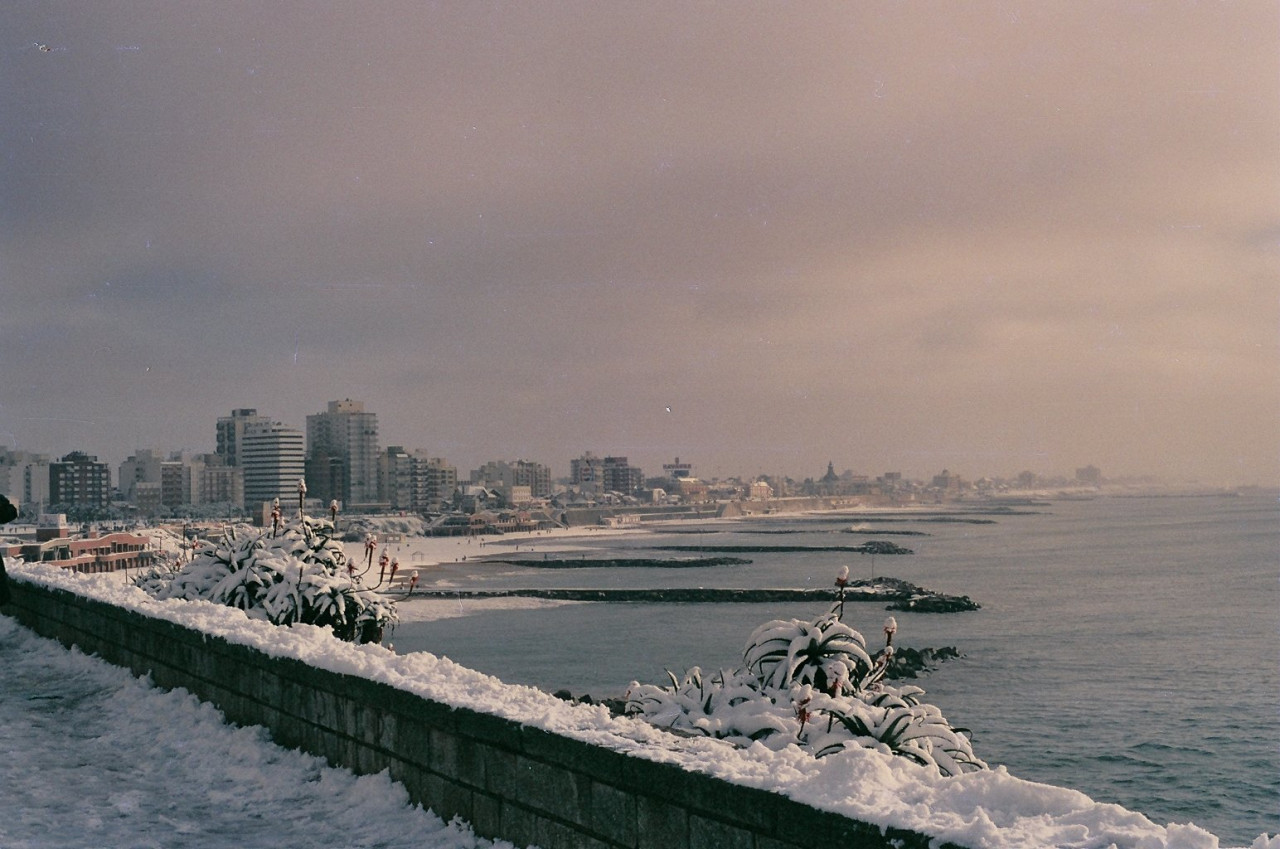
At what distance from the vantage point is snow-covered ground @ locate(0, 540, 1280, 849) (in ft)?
12.3

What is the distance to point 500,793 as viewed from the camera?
571 cm

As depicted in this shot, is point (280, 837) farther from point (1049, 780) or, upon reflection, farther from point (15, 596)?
point (1049, 780)

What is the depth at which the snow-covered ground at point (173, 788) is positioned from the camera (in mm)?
6195

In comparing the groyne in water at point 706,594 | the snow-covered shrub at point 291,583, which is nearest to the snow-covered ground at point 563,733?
the snow-covered shrub at point 291,583

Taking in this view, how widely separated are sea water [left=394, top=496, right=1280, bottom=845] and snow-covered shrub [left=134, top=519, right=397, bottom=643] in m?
19.3

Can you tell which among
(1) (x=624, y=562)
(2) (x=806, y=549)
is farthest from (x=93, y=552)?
(2) (x=806, y=549)

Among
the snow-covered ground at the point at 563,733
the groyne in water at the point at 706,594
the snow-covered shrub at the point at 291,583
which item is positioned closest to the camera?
the snow-covered ground at the point at 563,733

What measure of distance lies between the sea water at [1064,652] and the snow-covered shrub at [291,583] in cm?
1929

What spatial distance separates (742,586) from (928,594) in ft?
53.8

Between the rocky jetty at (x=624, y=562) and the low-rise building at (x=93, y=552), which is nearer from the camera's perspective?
the low-rise building at (x=93, y=552)

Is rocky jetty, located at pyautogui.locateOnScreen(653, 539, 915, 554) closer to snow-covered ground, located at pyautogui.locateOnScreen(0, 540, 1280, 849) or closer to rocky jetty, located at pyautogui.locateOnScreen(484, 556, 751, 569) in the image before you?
rocky jetty, located at pyautogui.locateOnScreen(484, 556, 751, 569)

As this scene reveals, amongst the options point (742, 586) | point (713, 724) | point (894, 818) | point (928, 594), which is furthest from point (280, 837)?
point (742, 586)

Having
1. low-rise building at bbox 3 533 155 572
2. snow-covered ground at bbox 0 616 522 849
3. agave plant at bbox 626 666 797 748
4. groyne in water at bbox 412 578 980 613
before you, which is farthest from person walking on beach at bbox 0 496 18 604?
low-rise building at bbox 3 533 155 572

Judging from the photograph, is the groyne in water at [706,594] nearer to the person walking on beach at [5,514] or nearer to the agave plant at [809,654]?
the agave plant at [809,654]
